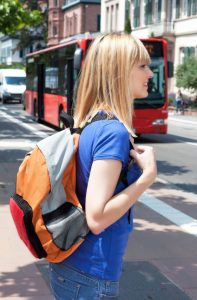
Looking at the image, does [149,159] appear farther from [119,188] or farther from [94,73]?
[94,73]

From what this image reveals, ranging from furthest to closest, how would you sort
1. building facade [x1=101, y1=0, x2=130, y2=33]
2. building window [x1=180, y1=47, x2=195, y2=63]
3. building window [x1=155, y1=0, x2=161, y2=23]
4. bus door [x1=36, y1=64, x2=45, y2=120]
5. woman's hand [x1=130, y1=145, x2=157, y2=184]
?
building facade [x1=101, y1=0, x2=130, y2=33] < building window [x1=155, y1=0, x2=161, y2=23] < building window [x1=180, y1=47, x2=195, y2=63] < bus door [x1=36, y1=64, x2=45, y2=120] < woman's hand [x1=130, y1=145, x2=157, y2=184]

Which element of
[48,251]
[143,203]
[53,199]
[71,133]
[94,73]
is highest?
[94,73]

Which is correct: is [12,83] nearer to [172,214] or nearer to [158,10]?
[158,10]

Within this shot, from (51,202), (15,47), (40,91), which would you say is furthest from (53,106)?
(15,47)

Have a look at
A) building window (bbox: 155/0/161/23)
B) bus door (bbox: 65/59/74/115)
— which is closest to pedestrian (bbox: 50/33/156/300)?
bus door (bbox: 65/59/74/115)

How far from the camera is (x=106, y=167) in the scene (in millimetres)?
2164

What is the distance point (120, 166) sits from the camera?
2.19 meters

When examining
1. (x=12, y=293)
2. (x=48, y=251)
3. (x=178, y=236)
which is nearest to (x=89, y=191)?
(x=48, y=251)

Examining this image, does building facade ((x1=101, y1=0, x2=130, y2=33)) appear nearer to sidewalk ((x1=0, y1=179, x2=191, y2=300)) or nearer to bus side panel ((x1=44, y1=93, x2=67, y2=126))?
bus side panel ((x1=44, y1=93, x2=67, y2=126))

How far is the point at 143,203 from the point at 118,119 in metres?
6.73

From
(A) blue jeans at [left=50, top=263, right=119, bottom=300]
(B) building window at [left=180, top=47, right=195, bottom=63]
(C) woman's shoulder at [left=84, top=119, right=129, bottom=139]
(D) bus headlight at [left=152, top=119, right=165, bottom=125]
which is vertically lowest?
(D) bus headlight at [left=152, top=119, right=165, bottom=125]

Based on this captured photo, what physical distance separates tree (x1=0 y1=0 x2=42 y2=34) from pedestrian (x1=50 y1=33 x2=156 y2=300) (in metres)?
16.2

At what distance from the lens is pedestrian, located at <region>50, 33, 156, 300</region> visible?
219 centimetres

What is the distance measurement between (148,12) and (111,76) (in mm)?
53510
